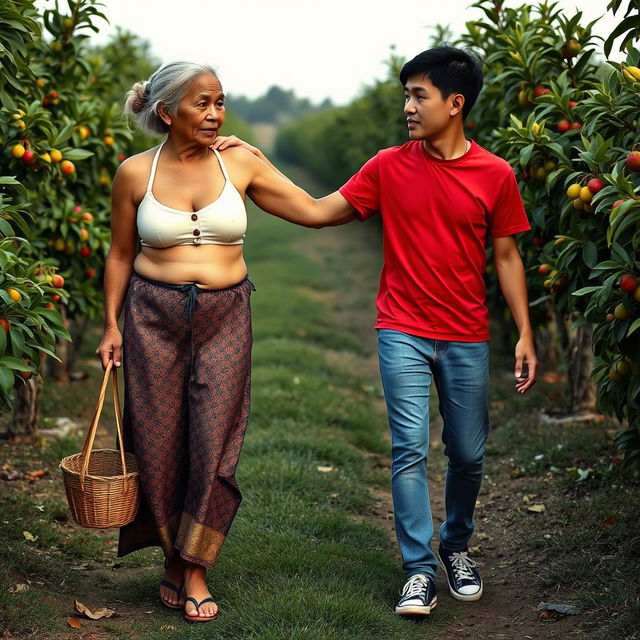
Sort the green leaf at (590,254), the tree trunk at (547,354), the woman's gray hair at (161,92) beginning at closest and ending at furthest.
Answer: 1. the woman's gray hair at (161,92)
2. the green leaf at (590,254)
3. the tree trunk at (547,354)

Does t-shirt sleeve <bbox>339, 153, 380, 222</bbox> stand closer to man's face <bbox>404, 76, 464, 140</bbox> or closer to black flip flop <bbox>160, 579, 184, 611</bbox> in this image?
man's face <bbox>404, 76, 464, 140</bbox>

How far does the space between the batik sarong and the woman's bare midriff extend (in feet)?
0.11

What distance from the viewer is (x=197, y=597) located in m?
3.96

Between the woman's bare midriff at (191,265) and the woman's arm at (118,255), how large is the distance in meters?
0.13

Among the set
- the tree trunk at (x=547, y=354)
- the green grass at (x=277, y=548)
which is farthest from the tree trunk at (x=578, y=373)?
the tree trunk at (x=547, y=354)

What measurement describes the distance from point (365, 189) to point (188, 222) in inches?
29.4

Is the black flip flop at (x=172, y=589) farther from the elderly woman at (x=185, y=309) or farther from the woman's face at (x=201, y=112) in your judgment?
the woman's face at (x=201, y=112)

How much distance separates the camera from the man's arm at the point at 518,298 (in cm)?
398

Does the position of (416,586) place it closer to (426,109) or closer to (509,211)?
(509,211)

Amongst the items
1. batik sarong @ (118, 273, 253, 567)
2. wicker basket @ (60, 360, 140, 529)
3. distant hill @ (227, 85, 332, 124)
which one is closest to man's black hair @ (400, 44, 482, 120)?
batik sarong @ (118, 273, 253, 567)

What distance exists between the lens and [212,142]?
379cm

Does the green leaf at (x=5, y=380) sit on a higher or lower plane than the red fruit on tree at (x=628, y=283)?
lower

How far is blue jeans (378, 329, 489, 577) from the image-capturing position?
388cm

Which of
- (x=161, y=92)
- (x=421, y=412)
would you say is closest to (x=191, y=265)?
(x=161, y=92)
